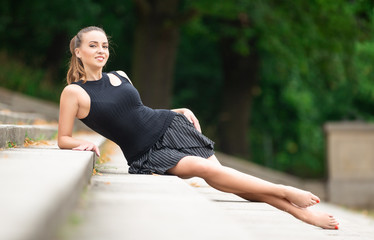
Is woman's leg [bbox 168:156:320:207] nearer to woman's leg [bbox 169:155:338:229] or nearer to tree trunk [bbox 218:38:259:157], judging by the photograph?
woman's leg [bbox 169:155:338:229]

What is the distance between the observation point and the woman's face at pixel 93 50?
4961mm

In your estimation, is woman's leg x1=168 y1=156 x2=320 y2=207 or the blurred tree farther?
the blurred tree

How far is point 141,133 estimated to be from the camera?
16.2 ft

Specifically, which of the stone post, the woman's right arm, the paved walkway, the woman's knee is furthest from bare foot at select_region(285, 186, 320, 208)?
the stone post

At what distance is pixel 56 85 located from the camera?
59.2ft

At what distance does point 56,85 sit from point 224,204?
1408cm

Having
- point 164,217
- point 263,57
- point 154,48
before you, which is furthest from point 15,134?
point 263,57

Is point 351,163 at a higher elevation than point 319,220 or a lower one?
lower

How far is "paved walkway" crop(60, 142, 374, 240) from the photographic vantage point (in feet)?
7.88

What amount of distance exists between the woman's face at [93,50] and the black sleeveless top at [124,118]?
15 cm

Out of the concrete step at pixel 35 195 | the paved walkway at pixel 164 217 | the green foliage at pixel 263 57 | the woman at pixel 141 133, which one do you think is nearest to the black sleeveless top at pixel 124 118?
the woman at pixel 141 133

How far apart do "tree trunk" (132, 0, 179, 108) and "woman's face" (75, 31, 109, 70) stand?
363 inches

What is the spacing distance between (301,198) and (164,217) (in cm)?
210

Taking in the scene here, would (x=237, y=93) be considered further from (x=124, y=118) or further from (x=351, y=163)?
(x=124, y=118)
